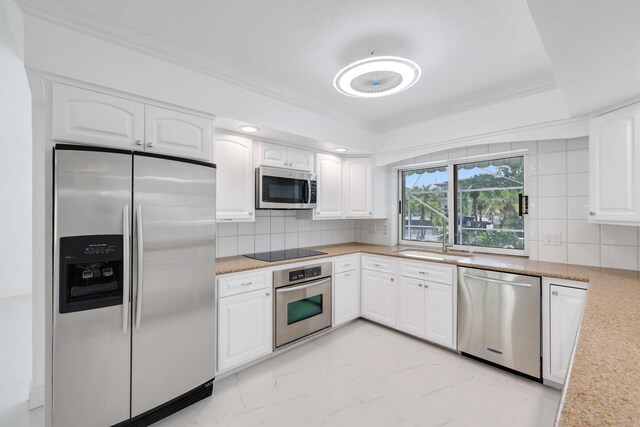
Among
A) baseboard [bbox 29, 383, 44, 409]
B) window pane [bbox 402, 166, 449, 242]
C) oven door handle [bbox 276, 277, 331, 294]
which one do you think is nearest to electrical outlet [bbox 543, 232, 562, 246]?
window pane [bbox 402, 166, 449, 242]

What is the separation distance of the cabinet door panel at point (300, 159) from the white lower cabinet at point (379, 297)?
1396mm

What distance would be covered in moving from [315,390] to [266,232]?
1620 millimetres

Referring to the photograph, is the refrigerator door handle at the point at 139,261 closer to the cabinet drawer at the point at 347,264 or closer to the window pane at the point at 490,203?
the cabinet drawer at the point at 347,264

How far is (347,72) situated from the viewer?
1.70 metres

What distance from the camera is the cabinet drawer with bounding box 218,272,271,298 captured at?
2.16m

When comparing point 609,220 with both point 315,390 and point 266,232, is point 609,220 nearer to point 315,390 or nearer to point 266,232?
point 315,390

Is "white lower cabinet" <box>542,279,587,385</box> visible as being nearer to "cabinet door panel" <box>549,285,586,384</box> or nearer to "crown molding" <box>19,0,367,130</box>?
"cabinet door panel" <box>549,285,586,384</box>

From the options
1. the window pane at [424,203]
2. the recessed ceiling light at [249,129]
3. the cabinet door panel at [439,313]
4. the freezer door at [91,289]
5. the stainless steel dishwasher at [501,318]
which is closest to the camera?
the freezer door at [91,289]

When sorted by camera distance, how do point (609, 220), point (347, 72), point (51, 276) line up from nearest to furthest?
point (51, 276), point (347, 72), point (609, 220)

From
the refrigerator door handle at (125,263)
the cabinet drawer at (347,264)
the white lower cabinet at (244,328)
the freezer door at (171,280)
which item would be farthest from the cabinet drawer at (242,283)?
the cabinet drawer at (347,264)

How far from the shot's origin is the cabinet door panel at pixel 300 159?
2.98 metres

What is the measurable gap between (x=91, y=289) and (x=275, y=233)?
1844 mm

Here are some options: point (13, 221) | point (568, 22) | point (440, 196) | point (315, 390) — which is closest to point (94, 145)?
point (13, 221)

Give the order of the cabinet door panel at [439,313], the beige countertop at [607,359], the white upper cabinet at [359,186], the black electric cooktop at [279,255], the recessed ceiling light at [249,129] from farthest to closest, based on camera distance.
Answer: the white upper cabinet at [359,186], the black electric cooktop at [279,255], the cabinet door panel at [439,313], the recessed ceiling light at [249,129], the beige countertop at [607,359]
